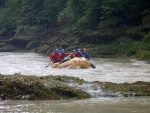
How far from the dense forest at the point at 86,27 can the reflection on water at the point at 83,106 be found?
1951 cm

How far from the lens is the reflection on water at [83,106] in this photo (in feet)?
38.1

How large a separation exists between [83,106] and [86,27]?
32.9m

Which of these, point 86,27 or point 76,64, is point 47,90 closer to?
point 76,64

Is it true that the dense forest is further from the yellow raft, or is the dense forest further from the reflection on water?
the reflection on water

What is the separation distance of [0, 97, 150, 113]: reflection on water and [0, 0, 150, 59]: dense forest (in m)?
19.5

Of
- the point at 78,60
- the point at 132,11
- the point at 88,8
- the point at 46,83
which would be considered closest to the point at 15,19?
the point at 88,8

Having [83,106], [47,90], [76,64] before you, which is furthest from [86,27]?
[83,106]

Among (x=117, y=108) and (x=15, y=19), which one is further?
(x=15, y=19)

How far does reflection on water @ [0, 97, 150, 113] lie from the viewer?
11.6 m

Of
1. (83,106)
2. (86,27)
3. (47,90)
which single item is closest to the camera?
(83,106)

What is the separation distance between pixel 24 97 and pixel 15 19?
172ft

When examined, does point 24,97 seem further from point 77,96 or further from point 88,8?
point 88,8

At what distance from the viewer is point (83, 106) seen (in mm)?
12266

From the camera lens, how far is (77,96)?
13.9 meters
